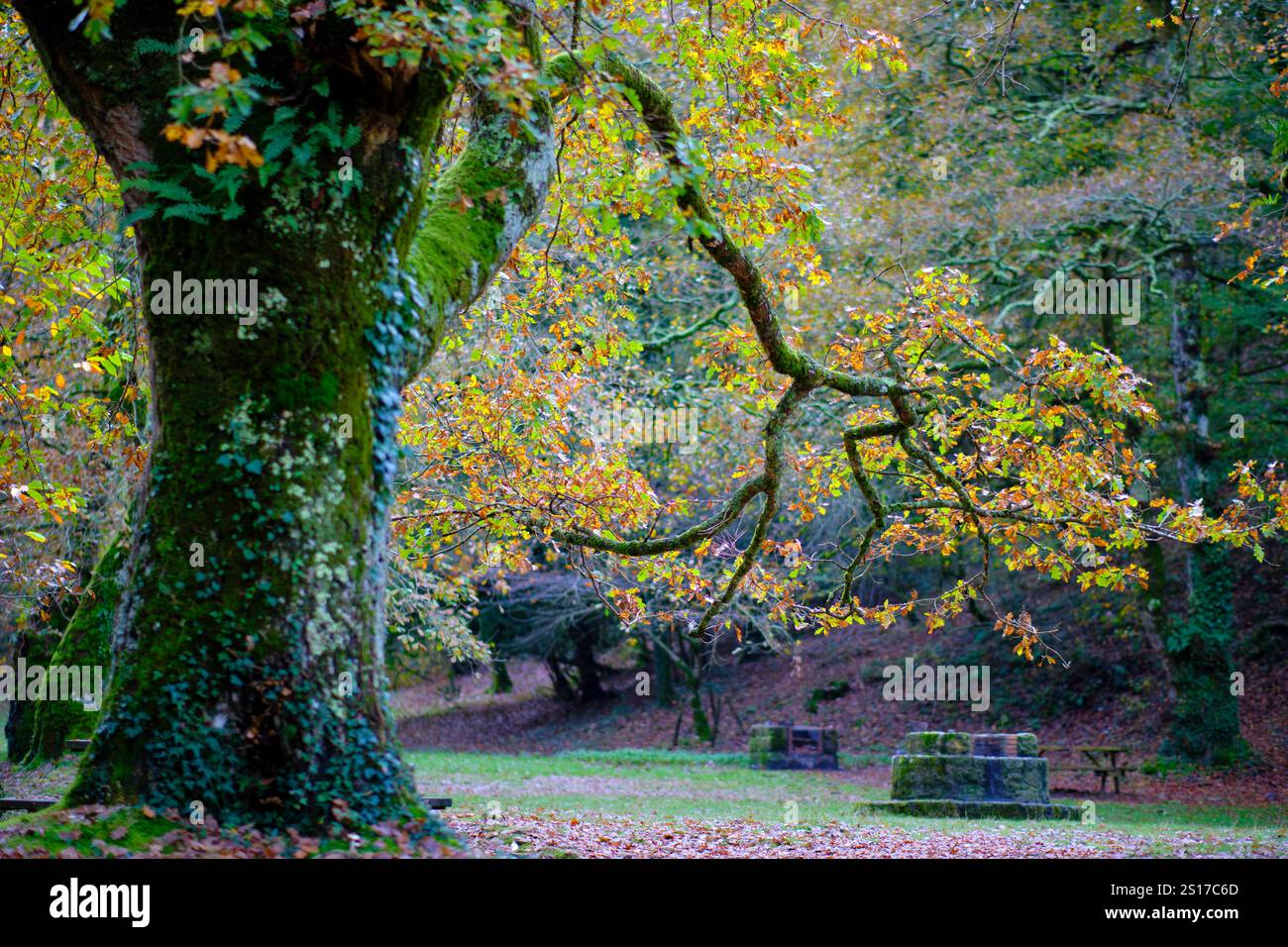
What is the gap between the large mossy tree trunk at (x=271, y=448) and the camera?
4809 mm

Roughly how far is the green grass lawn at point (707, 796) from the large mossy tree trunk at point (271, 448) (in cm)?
431

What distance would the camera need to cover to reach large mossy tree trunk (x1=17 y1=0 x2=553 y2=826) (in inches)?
189

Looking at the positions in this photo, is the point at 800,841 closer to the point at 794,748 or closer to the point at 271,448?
the point at 271,448

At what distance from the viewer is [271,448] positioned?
16.6ft

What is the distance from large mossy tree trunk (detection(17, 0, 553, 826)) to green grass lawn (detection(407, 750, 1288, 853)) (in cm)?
431

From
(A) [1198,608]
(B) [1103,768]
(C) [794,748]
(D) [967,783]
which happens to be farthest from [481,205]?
(C) [794,748]

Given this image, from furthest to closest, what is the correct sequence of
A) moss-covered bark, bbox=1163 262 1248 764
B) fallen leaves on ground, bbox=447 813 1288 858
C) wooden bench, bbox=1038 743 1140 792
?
moss-covered bark, bbox=1163 262 1248 764 → wooden bench, bbox=1038 743 1140 792 → fallen leaves on ground, bbox=447 813 1288 858

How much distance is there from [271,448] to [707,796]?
12.5 metres

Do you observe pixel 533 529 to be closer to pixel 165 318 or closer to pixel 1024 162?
pixel 165 318

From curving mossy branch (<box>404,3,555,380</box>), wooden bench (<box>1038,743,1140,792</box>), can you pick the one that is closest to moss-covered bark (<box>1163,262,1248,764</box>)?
wooden bench (<box>1038,743,1140,792</box>)

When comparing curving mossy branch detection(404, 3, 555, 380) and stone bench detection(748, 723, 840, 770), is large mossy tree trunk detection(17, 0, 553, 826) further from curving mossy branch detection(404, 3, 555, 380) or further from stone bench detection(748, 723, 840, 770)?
stone bench detection(748, 723, 840, 770)
